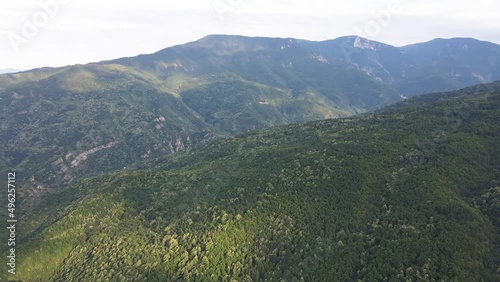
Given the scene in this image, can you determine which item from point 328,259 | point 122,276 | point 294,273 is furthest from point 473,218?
point 122,276

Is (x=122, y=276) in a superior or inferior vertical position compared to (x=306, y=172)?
inferior

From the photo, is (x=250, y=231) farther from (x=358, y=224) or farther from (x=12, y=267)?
(x=12, y=267)

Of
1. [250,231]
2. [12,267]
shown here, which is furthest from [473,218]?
[12,267]

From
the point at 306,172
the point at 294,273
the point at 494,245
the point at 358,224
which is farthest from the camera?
the point at 306,172

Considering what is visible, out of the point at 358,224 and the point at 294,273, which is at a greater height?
the point at 358,224

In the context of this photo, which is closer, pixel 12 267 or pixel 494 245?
pixel 494 245

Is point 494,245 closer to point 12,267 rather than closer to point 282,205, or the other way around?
point 282,205

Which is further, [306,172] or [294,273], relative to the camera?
[306,172]

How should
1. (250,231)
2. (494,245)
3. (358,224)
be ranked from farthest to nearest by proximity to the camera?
(250,231) < (358,224) < (494,245)

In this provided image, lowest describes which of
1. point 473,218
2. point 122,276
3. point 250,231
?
point 122,276
